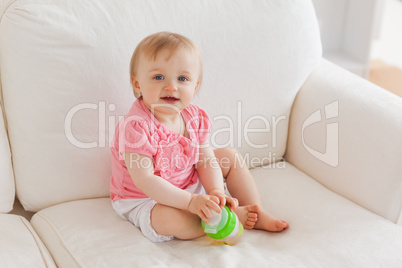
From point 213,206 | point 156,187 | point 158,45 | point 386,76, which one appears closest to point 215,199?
point 213,206

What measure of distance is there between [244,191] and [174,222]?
0.25 meters

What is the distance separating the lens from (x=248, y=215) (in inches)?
51.4

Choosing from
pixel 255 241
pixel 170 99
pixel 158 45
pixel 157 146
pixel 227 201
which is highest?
pixel 158 45

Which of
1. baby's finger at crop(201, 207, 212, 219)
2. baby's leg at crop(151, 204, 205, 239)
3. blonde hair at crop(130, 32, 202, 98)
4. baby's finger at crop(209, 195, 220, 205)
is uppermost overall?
blonde hair at crop(130, 32, 202, 98)

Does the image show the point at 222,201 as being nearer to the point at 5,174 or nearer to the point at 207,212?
the point at 207,212

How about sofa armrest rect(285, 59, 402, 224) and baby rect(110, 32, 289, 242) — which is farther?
sofa armrest rect(285, 59, 402, 224)

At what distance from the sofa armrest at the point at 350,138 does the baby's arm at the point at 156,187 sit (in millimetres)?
452

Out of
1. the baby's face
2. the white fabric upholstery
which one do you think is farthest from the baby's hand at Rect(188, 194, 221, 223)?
the white fabric upholstery

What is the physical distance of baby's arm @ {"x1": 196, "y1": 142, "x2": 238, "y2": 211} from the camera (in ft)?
4.35

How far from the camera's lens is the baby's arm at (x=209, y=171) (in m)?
1.33

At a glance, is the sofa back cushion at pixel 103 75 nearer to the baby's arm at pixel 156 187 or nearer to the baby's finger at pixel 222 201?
the baby's arm at pixel 156 187

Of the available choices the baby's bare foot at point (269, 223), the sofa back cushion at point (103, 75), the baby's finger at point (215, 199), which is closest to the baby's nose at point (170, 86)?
the sofa back cushion at point (103, 75)

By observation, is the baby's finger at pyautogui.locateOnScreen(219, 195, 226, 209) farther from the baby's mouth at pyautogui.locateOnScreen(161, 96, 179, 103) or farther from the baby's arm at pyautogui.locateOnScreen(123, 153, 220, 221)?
the baby's mouth at pyautogui.locateOnScreen(161, 96, 179, 103)

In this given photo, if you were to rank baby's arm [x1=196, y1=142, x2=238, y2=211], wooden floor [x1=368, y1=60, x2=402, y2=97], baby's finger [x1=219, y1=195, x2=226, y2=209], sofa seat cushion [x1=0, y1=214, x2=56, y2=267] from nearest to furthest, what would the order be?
sofa seat cushion [x1=0, y1=214, x2=56, y2=267]
baby's finger [x1=219, y1=195, x2=226, y2=209]
baby's arm [x1=196, y1=142, x2=238, y2=211]
wooden floor [x1=368, y1=60, x2=402, y2=97]
